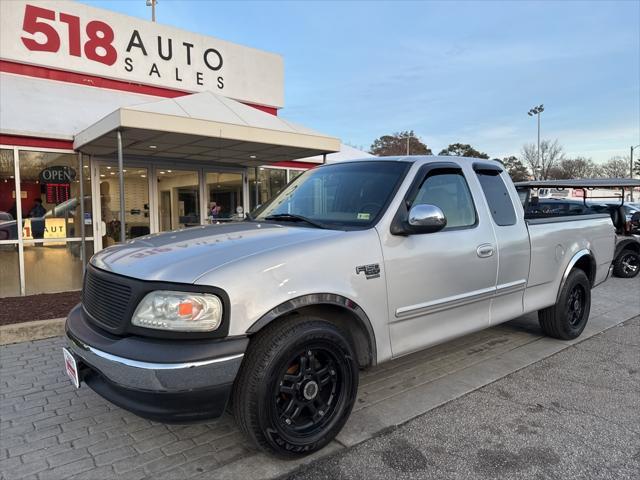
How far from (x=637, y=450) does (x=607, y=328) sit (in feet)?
10.8

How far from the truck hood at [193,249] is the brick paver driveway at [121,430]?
1.12m

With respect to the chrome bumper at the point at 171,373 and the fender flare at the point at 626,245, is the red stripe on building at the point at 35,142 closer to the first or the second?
the chrome bumper at the point at 171,373

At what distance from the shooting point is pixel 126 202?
1043 cm

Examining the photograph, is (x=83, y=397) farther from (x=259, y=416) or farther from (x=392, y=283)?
(x=392, y=283)

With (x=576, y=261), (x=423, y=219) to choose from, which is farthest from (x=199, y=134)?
(x=576, y=261)

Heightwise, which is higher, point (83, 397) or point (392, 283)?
point (392, 283)

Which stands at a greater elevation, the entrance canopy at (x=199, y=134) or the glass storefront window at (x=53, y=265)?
the entrance canopy at (x=199, y=134)

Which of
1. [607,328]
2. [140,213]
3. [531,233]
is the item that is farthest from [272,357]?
[140,213]

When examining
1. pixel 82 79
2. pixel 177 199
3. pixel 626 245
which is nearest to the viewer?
pixel 626 245

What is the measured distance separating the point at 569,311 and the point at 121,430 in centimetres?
472

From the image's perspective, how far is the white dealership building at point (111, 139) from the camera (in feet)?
26.7

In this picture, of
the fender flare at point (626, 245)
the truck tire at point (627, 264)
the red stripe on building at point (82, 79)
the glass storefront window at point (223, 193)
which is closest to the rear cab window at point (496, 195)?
the fender flare at point (626, 245)

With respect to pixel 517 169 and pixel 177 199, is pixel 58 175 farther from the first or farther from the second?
pixel 517 169

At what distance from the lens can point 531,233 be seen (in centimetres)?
448
